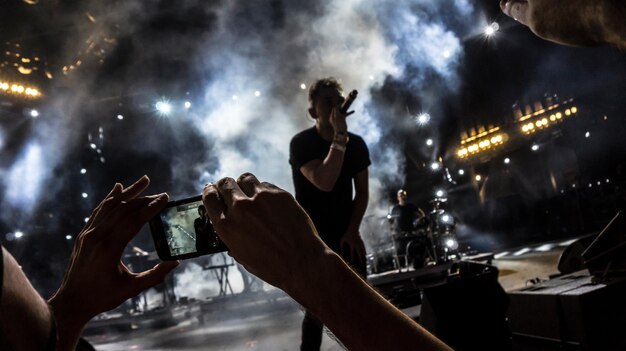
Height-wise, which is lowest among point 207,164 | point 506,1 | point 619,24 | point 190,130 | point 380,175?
point 619,24

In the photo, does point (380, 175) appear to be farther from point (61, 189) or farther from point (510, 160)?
point (61, 189)

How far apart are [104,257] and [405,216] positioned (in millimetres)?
9453

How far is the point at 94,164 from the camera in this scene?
1562cm

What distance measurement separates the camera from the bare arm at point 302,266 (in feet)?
2.05

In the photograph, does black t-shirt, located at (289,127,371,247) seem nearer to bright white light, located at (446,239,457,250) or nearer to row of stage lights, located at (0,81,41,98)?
bright white light, located at (446,239,457,250)

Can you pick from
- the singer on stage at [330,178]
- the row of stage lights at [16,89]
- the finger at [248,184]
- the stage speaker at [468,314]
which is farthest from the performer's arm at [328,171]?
the row of stage lights at [16,89]

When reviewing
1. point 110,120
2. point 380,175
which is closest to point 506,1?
point 110,120

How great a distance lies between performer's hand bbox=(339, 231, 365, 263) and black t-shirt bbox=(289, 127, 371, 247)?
6 cm

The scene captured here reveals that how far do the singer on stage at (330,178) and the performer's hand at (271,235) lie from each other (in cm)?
166

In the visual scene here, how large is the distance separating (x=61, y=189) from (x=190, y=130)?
19.3ft

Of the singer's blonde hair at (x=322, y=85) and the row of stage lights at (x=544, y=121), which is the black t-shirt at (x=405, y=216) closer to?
the singer's blonde hair at (x=322, y=85)

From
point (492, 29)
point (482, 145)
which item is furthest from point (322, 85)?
point (482, 145)

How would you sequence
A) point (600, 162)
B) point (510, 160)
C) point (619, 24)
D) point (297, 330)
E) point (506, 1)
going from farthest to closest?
point (510, 160) → point (600, 162) → point (297, 330) → point (506, 1) → point (619, 24)

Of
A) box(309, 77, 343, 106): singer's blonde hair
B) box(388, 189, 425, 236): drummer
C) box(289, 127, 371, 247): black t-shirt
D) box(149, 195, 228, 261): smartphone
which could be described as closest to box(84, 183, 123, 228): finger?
box(149, 195, 228, 261): smartphone
